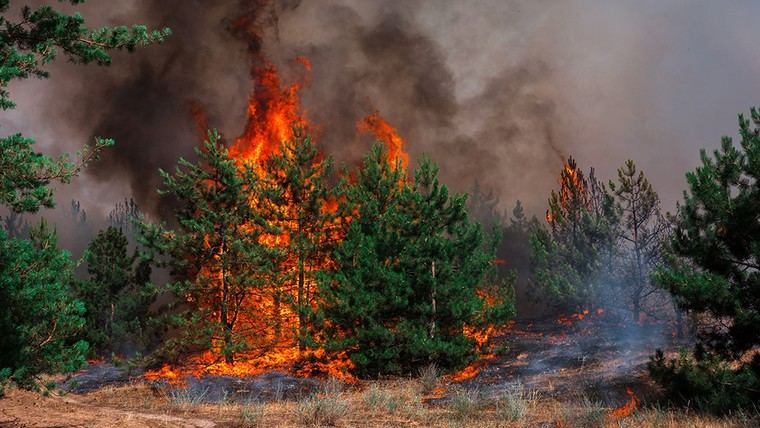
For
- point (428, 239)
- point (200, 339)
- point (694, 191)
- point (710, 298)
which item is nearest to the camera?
point (710, 298)

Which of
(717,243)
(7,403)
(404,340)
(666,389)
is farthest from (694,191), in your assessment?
(7,403)

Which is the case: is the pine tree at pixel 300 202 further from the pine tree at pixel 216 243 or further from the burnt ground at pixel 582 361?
the burnt ground at pixel 582 361

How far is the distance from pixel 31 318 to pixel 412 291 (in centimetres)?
1359

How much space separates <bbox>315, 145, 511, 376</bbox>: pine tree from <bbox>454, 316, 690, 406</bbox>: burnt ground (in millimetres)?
2345

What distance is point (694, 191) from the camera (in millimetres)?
12141

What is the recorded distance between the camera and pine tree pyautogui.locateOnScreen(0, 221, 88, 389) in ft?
31.9

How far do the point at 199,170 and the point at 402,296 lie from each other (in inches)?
537

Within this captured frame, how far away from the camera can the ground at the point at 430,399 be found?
1109cm

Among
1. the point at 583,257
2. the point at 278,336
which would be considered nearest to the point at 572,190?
the point at 583,257

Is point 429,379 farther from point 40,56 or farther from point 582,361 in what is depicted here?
point 40,56

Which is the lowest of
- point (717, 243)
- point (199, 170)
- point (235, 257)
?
point (717, 243)

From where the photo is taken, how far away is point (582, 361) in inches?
921

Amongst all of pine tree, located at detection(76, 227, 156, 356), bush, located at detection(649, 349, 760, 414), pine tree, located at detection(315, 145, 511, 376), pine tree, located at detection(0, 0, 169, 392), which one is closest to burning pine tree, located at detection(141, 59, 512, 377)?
pine tree, located at detection(315, 145, 511, 376)

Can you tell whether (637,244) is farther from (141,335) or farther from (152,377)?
(141,335)
